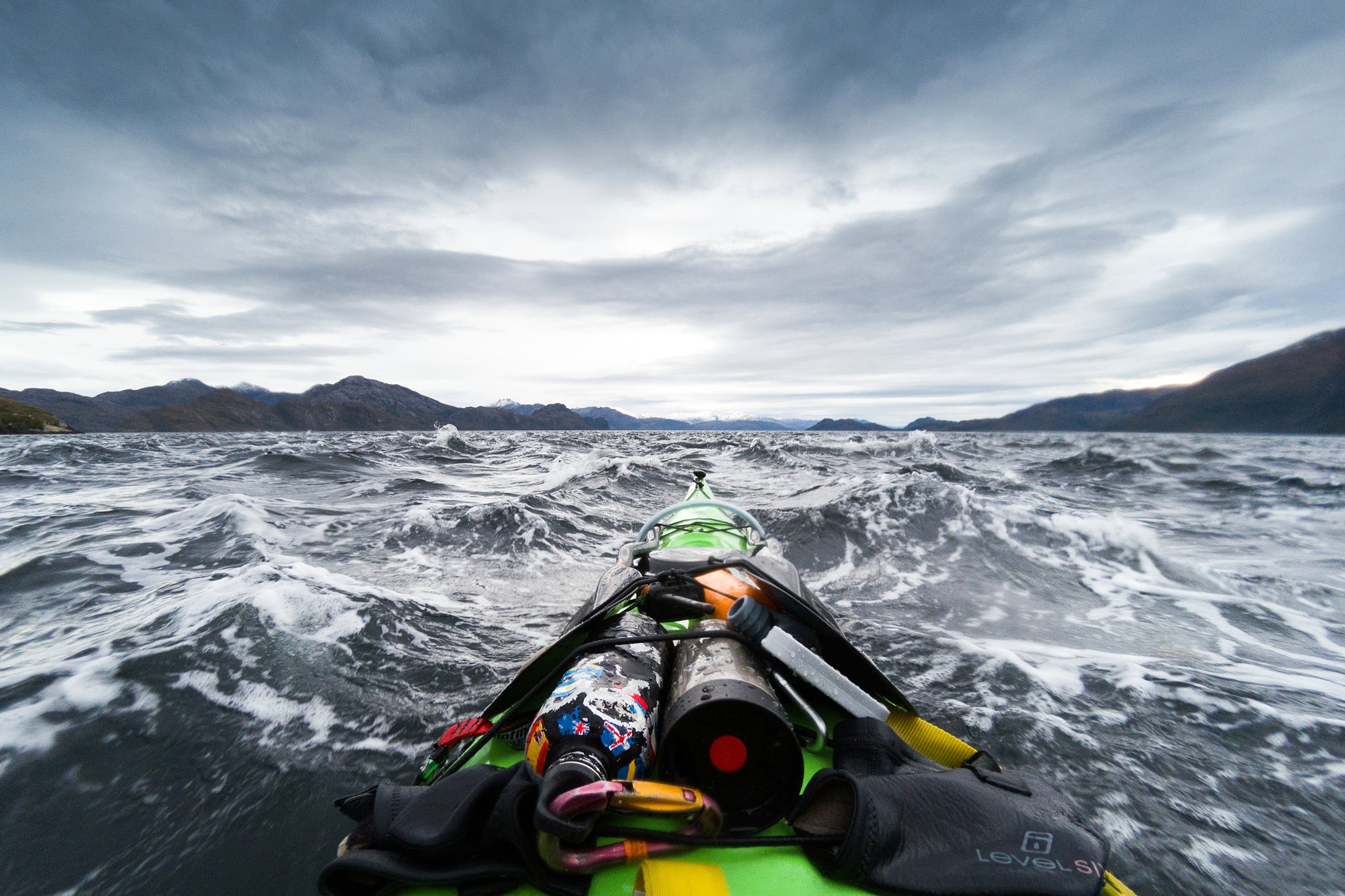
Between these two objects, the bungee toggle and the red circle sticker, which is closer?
the bungee toggle

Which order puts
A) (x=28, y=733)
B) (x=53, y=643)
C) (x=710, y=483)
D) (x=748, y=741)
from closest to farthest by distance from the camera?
(x=748, y=741) < (x=28, y=733) < (x=53, y=643) < (x=710, y=483)

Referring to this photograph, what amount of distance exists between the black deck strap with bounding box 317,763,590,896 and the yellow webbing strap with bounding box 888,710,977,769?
57.5 inches

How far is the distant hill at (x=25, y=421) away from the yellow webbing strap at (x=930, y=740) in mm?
75721

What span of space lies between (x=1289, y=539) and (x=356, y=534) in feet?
49.4

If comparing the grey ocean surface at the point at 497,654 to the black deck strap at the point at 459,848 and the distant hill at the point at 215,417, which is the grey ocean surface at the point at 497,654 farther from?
the distant hill at the point at 215,417

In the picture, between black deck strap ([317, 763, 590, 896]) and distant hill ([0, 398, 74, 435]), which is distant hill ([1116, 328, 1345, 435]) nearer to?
black deck strap ([317, 763, 590, 896])

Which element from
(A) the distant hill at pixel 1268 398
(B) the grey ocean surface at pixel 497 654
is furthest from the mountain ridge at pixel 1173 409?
(B) the grey ocean surface at pixel 497 654

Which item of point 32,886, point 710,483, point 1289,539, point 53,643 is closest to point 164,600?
point 53,643

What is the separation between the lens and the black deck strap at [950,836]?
1351 mm

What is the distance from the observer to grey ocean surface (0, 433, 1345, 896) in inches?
91.7

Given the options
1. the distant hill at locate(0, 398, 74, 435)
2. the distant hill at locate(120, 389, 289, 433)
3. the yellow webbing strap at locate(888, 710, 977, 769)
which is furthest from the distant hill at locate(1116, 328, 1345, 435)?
the distant hill at locate(120, 389, 289, 433)

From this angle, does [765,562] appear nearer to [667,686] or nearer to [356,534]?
[667,686]

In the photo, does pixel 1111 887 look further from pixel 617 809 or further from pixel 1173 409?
pixel 1173 409

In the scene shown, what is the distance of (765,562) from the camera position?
3318mm
